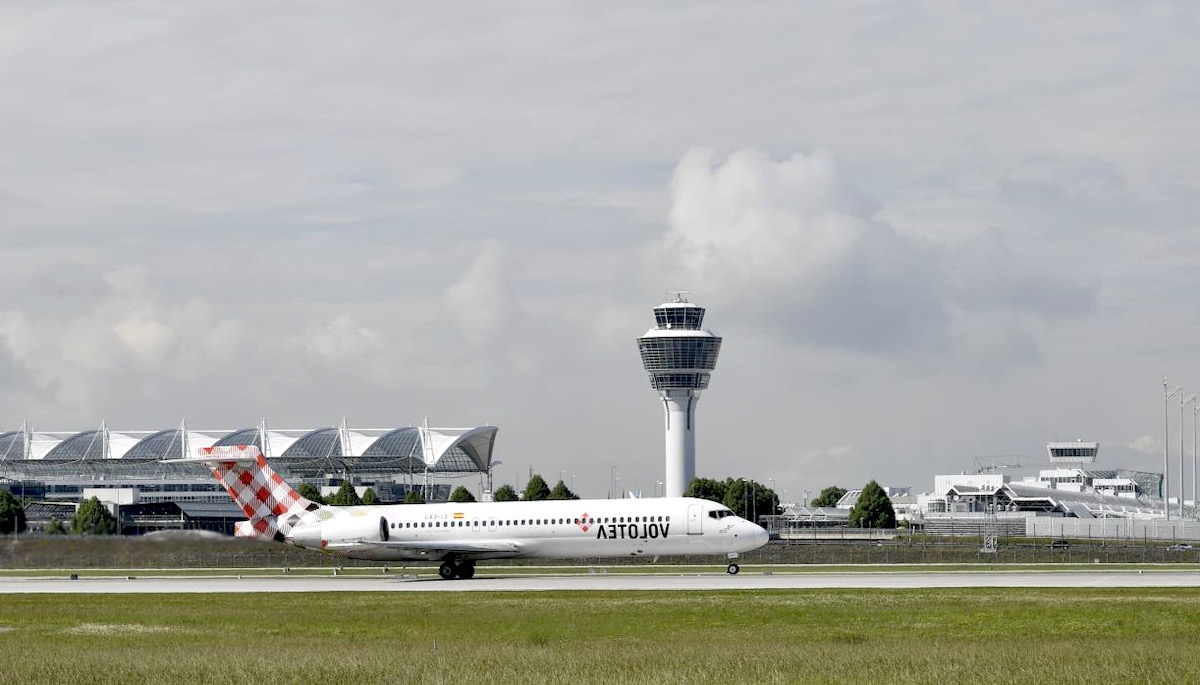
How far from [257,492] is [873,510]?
429ft

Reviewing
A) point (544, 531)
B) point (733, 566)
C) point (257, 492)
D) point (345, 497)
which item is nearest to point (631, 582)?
point (733, 566)

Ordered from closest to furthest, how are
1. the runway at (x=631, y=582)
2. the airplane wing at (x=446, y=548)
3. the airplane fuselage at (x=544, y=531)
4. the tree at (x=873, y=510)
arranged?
the runway at (x=631, y=582)
the airplane fuselage at (x=544, y=531)
the airplane wing at (x=446, y=548)
the tree at (x=873, y=510)

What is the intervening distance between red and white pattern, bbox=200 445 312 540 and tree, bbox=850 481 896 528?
129 meters

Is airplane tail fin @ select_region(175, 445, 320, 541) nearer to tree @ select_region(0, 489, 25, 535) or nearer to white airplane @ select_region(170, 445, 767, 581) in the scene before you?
white airplane @ select_region(170, 445, 767, 581)

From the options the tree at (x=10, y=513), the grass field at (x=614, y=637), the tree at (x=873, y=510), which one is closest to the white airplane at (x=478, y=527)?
the grass field at (x=614, y=637)

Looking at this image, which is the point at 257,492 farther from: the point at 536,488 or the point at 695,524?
the point at 536,488

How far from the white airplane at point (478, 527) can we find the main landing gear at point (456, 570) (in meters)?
0.05

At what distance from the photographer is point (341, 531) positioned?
6669 cm

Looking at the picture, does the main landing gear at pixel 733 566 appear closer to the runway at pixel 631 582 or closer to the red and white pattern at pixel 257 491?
the runway at pixel 631 582

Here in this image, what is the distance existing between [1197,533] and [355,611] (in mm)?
137358

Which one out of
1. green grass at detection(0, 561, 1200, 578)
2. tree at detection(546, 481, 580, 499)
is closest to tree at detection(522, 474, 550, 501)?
tree at detection(546, 481, 580, 499)

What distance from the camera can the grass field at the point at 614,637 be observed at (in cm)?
2762

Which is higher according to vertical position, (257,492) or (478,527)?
(257,492)

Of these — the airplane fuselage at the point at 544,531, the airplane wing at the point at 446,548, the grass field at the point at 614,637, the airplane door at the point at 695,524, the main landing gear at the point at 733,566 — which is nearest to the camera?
the grass field at the point at 614,637
